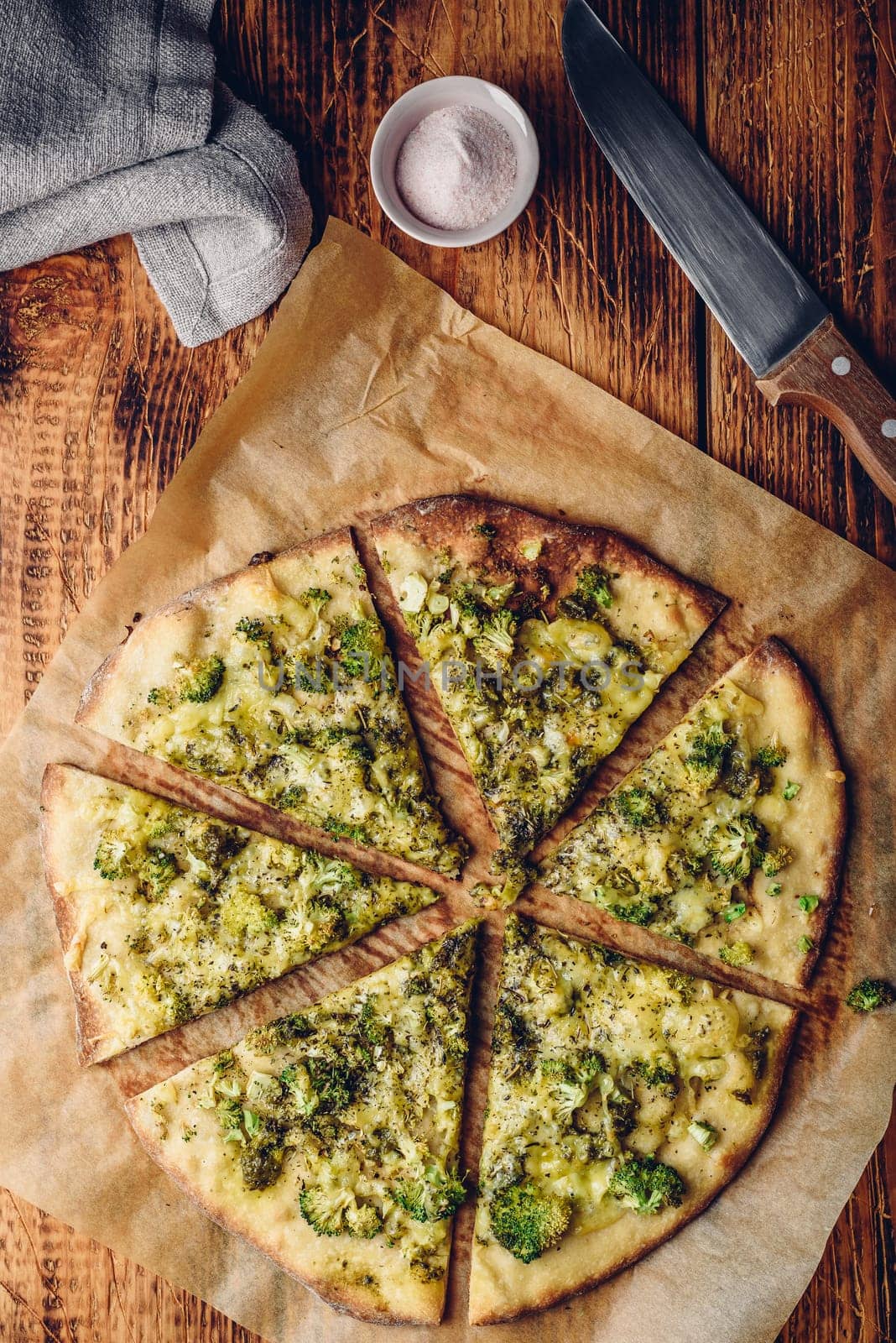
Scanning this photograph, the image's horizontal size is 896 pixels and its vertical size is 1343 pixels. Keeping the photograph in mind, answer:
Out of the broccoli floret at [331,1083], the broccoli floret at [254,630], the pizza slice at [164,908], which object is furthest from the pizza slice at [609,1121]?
the broccoli floret at [254,630]

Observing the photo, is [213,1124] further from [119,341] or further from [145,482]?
[119,341]

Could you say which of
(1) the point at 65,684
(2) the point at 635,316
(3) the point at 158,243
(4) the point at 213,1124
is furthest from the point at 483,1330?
(3) the point at 158,243

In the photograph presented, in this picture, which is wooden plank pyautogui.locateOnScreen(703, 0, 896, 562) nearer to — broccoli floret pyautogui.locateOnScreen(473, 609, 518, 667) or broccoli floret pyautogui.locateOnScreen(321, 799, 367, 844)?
broccoli floret pyautogui.locateOnScreen(473, 609, 518, 667)

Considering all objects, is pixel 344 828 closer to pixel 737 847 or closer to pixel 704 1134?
pixel 737 847

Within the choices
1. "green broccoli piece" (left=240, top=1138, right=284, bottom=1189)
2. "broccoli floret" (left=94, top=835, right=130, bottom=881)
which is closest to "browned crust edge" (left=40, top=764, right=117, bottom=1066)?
"broccoli floret" (left=94, top=835, right=130, bottom=881)

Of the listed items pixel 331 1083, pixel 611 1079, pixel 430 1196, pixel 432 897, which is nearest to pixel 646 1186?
pixel 611 1079

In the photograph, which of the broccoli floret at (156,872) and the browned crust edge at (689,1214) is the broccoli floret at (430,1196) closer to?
the browned crust edge at (689,1214)
